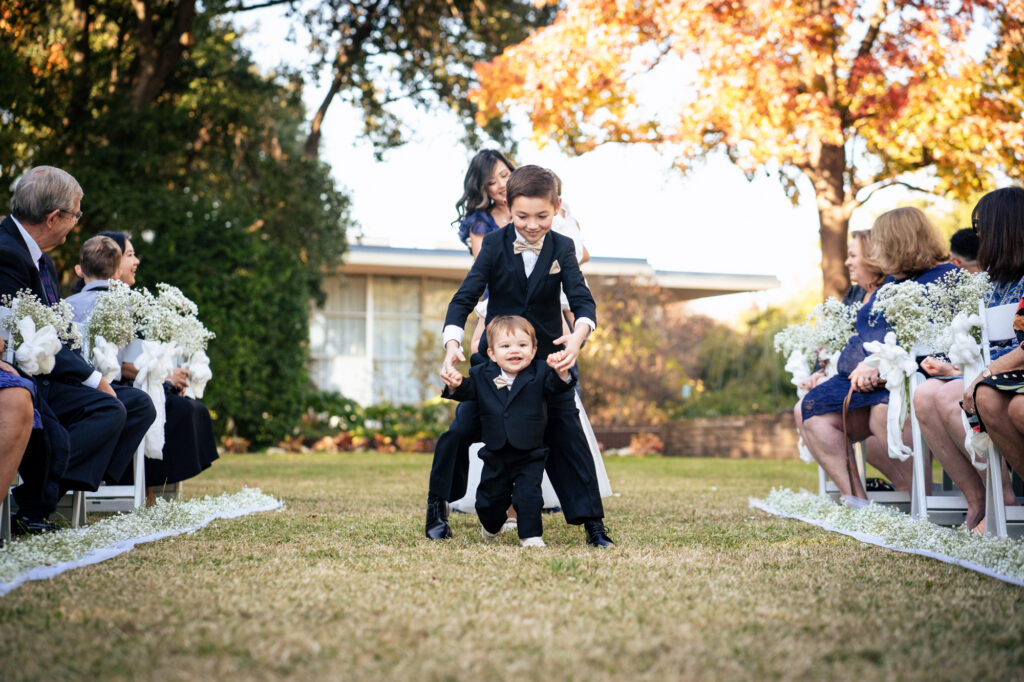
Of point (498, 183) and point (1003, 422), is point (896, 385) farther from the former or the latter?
point (498, 183)

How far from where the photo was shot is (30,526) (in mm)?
4145

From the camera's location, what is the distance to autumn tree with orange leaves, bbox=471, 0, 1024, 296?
933cm

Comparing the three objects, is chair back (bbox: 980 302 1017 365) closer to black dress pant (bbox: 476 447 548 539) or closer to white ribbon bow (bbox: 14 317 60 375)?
black dress pant (bbox: 476 447 548 539)

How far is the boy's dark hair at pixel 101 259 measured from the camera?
5.25m

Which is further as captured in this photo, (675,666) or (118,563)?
(118,563)

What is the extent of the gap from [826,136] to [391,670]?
8568mm

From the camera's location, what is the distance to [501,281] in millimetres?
4262

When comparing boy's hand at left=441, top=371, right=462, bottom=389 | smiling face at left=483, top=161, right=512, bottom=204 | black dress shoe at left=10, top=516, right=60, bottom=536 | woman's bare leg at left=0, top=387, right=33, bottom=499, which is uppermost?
smiling face at left=483, top=161, right=512, bottom=204

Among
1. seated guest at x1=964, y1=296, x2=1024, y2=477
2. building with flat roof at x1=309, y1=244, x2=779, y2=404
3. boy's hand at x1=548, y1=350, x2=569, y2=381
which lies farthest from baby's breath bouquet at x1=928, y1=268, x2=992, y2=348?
building with flat roof at x1=309, y1=244, x2=779, y2=404

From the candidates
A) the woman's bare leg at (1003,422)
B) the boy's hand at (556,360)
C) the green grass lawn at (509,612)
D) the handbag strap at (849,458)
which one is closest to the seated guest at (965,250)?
the handbag strap at (849,458)

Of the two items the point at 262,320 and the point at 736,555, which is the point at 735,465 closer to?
the point at 262,320

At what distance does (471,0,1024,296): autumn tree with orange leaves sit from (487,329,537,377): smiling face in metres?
6.20

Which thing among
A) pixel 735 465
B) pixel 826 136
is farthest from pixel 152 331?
pixel 735 465

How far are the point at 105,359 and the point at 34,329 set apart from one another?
0.94m
